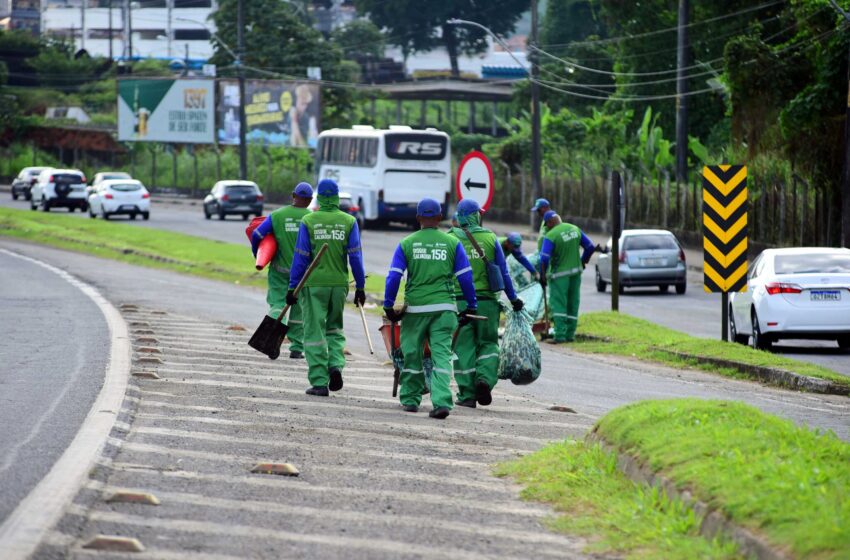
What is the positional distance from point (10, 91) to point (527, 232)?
62113 mm

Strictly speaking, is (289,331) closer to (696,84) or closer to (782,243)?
(782,243)

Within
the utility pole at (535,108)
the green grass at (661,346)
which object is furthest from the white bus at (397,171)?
the green grass at (661,346)

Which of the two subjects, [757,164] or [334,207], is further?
[757,164]

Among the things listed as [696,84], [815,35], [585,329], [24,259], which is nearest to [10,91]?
[696,84]

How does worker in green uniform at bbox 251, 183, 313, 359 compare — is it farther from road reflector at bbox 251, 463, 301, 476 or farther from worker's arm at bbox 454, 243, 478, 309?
road reflector at bbox 251, 463, 301, 476

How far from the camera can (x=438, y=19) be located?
354 ft

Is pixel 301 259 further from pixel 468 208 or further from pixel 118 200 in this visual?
pixel 118 200

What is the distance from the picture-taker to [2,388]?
12969 mm

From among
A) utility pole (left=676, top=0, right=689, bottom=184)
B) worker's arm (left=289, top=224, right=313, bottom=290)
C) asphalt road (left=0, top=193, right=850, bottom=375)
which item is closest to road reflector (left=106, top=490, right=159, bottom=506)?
worker's arm (left=289, top=224, right=313, bottom=290)

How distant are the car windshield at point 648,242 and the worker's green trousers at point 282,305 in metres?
17.7

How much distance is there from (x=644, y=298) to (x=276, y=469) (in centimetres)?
2410

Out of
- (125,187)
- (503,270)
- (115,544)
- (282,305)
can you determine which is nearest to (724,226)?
(282,305)

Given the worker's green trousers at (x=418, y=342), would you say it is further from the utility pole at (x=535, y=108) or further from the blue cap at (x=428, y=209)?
the utility pole at (x=535, y=108)

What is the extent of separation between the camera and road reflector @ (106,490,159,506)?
8008 mm
